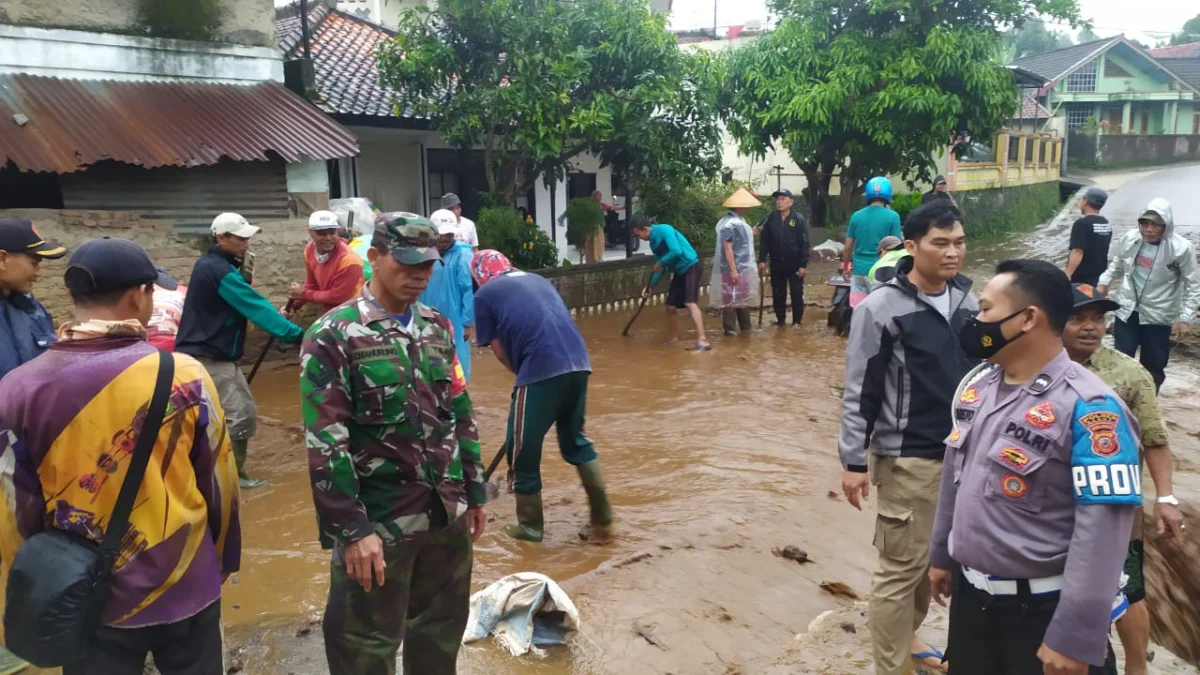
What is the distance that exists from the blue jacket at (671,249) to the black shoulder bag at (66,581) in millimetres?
8357

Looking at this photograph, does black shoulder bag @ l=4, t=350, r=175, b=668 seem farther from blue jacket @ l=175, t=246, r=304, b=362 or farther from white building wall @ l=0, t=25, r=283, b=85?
white building wall @ l=0, t=25, r=283, b=85

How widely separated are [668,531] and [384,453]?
274cm

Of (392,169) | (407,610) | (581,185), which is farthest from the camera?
(581,185)

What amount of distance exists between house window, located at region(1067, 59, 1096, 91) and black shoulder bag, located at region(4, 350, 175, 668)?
152ft

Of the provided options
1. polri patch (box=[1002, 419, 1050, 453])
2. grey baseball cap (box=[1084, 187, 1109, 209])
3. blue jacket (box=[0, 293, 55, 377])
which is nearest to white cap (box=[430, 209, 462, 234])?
blue jacket (box=[0, 293, 55, 377])

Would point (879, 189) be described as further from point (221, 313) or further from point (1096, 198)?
point (221, 313)

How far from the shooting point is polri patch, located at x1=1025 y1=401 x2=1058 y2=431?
2287 mm

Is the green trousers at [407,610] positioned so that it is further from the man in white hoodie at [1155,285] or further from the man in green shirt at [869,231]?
the man in green shirt at [869,231]

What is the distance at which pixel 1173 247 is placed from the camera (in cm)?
701

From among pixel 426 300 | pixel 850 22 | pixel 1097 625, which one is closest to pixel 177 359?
pixel 1097 625

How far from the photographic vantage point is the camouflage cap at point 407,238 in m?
2.82

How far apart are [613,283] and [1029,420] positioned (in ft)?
38.1

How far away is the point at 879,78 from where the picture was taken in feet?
59.2

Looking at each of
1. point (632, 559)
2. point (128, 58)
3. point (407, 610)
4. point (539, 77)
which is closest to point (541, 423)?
point (632, 559)
